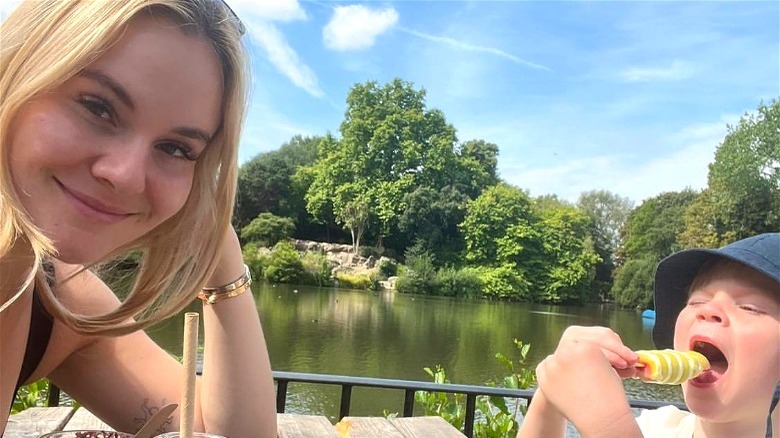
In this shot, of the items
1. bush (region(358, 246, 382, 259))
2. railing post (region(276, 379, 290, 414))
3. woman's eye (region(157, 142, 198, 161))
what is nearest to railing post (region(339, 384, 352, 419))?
railing post (region(276, 379, 290, 414))

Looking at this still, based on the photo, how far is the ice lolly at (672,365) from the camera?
842 mm

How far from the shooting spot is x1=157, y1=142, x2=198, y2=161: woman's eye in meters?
0.80

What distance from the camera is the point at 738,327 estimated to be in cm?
88

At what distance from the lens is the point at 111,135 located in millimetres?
758

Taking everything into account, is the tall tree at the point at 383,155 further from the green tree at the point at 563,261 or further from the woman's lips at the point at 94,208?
the woman's lips at the point at 94,208

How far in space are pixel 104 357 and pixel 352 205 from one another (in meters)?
30.7

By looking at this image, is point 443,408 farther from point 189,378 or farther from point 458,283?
point 458,283

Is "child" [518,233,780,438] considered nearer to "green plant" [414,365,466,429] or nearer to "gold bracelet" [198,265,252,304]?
"gold bracelet" [198,265,252,304]

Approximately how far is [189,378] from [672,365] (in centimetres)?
62

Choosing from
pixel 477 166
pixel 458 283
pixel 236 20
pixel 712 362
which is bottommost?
pixel 458 283

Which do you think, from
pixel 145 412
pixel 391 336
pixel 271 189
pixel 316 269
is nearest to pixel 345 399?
pixel 145 412

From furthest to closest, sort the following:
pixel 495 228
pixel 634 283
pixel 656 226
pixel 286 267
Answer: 1. pixel 495 228
2. pixel 656 226
3. pixel 634 283
4. pixel 286 267

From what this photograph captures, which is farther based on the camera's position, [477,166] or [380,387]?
[477,166]

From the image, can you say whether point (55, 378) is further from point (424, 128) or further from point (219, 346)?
point (424, 128)
